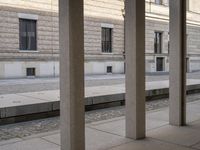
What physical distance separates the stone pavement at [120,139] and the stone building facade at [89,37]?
441 inches

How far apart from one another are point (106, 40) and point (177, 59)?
21.8 m

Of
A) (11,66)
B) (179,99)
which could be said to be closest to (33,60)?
(11,66)

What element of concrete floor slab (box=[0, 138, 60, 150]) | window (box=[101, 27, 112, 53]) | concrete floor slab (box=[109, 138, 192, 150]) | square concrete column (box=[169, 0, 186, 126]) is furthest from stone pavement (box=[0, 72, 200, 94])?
window (box=[101, 27, 112, 53])

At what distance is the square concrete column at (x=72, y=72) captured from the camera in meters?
4.66

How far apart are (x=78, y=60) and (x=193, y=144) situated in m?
2.48

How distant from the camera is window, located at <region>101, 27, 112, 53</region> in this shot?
28141 mm

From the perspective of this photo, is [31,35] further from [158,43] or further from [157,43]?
[158,43]


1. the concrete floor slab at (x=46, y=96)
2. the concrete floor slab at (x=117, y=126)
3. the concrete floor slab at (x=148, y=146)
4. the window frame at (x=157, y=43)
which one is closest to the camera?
the concrete floor slab at (x=148, y=146)

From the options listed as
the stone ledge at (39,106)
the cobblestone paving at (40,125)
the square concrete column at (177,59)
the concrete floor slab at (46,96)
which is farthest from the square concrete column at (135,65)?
the concrete floor slab at (46,96)

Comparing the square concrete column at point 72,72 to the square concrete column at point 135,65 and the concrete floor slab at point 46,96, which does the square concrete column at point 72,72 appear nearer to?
the square concrete column at point 135,65

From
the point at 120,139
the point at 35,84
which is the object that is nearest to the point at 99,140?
the point at 120,139

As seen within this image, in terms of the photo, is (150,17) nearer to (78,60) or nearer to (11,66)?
(11,66)

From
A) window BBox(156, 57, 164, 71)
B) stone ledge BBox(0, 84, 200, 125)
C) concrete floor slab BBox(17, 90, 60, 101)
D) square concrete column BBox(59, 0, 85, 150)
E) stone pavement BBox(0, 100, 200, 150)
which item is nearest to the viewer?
square concrete column BBox(59, 0, 85, 150)

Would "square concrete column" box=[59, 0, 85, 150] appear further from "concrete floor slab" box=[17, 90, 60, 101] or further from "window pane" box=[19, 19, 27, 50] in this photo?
"window pane" box=[19, 19, 27, 50]
